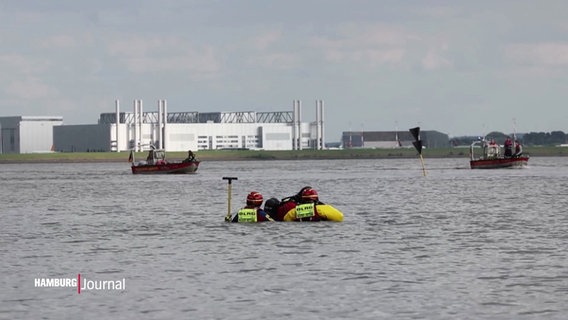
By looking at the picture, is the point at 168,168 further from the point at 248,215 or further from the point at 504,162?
the point at 248,215

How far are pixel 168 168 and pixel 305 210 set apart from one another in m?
97.3

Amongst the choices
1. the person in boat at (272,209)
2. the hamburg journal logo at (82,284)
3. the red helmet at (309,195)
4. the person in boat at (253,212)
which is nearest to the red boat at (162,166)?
the person in boat at (272,209)

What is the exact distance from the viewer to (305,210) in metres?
47.4

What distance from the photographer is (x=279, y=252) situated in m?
36.4

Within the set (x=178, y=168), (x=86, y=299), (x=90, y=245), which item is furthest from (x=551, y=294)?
(x=178, y=168)

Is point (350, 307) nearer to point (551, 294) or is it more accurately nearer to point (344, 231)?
point (551, 294)

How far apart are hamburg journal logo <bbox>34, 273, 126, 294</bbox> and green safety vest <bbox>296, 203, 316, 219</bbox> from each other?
18.0 m

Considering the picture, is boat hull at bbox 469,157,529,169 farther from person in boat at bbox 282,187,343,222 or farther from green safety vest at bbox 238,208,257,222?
green safety vest at bbox 238,208,257,222

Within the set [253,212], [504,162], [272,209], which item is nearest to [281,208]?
[272,209]

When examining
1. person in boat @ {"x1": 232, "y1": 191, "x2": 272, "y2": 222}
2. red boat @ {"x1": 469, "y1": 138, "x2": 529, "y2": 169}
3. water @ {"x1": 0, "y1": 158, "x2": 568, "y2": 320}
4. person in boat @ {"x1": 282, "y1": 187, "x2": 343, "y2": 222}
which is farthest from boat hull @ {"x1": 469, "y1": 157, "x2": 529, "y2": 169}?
person in boat @ {"x1": 232, "y1": 191, "x2": 272, "y2": 222}

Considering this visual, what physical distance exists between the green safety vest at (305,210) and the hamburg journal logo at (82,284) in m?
18.0

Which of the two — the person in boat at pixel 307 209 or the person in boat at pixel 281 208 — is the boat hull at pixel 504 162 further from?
the person in boat at pixel 281 208

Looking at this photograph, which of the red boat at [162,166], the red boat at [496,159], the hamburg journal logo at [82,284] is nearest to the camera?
the hamburg journal logo at [82,284]

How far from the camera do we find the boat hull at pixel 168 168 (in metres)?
143
